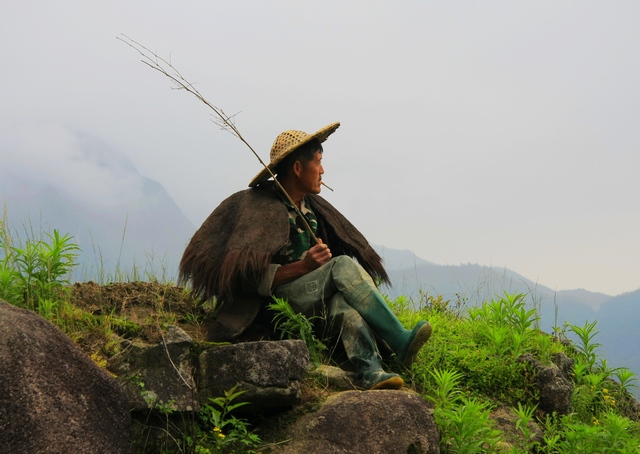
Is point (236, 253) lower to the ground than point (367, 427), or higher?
higher

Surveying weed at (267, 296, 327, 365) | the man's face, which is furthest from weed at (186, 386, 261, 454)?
the man's face

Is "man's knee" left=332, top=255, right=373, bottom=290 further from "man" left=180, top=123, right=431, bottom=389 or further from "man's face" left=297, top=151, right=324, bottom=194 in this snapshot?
"man's face" left=297, top=151, right=324, bottom=194

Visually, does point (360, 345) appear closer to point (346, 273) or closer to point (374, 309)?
point (374, 309)

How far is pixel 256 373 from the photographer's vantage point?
17.3 ft

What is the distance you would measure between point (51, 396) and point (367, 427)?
2094mm

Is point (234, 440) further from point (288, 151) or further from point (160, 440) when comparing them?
point (288, 151)

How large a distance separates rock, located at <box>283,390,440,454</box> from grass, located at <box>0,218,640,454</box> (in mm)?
249

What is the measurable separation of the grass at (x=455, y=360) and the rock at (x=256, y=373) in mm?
128

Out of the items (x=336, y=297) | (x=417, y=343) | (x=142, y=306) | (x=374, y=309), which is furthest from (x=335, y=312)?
(x=142, y=306)

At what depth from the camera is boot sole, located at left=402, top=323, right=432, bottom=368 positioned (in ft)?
19.0

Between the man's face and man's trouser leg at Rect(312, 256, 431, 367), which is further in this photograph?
the man's face

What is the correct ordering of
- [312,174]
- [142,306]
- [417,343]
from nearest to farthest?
[417,343], [312,174], [142,306]

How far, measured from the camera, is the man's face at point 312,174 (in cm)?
652

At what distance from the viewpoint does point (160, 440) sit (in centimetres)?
514
